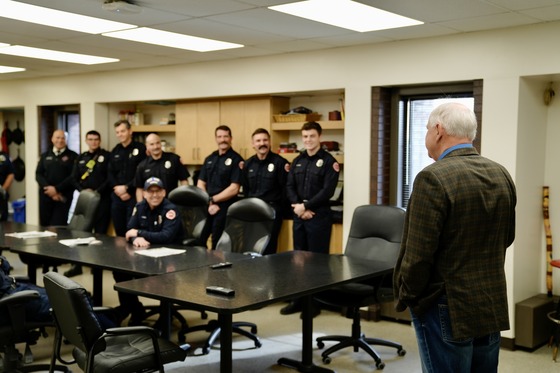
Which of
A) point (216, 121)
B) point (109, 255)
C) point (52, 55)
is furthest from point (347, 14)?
point (52, 55)

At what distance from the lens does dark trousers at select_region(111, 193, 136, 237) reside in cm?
815

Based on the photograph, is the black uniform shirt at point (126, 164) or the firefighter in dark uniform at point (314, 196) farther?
the black uniform shirt at point (126, 164)

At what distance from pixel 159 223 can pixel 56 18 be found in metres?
1.78

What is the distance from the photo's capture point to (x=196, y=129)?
318 inches

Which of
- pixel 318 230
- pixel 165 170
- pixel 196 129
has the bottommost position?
pixel 318 230

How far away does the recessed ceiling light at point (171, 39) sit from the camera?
579 cm

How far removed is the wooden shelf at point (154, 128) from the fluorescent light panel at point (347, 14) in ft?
11.8

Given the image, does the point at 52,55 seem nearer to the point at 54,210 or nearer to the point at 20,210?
the point at 54,210

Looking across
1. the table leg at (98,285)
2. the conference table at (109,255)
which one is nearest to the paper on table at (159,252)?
the conference table at (109,255)

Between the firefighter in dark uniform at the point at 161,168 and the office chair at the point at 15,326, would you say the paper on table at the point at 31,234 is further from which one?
the firefighter in dark uniform at the point at 161,168

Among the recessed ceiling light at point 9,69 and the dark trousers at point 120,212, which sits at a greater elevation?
the recessed ceiling light at point 9,69

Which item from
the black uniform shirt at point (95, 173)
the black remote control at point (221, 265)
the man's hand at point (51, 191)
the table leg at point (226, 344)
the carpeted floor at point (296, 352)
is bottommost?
the carpeted floor at point (296, 352)

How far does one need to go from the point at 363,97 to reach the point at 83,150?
14.9ft

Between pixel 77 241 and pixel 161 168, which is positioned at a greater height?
pixel 161 168
